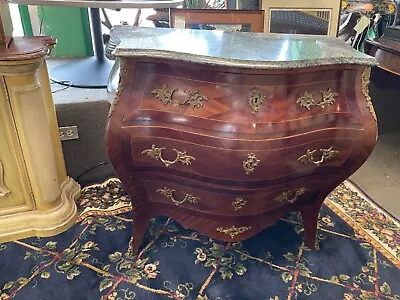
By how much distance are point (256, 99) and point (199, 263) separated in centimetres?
68

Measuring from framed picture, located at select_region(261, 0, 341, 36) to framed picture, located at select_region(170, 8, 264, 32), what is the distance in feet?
0.27

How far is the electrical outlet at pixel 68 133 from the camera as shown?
1.65 m

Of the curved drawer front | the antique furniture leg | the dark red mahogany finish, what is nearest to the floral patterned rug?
the antique furniture leg

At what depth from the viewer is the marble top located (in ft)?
3.03

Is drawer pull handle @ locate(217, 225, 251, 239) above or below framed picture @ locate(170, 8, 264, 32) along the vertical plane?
below

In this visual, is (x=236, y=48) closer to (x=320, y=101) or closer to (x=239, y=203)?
(x=320, y=101)

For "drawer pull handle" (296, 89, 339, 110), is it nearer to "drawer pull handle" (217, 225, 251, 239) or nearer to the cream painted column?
"drawer pull handle" (217, 225, 251, 239)

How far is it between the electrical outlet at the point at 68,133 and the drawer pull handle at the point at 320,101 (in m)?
1.07

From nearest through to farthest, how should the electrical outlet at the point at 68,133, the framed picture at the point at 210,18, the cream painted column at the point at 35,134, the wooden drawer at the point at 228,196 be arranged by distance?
the wooden drawer at the point at 228,196 < the cream painted column at the point at 35,134 < the framed picture at the point at 210,18 < the electrical outlet at the point at 68,133

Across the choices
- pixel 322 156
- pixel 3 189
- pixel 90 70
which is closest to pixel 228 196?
pixel 322 156

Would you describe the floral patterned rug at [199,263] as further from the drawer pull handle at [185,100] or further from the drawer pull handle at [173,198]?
the drawer pull handle at [185,100]

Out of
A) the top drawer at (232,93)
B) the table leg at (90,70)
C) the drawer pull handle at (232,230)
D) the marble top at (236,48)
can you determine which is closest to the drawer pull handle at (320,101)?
the top drawer at (232,93)

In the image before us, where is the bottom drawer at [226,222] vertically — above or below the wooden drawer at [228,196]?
below

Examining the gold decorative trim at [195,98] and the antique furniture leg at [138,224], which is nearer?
the gold decorative trim at [195,98]
